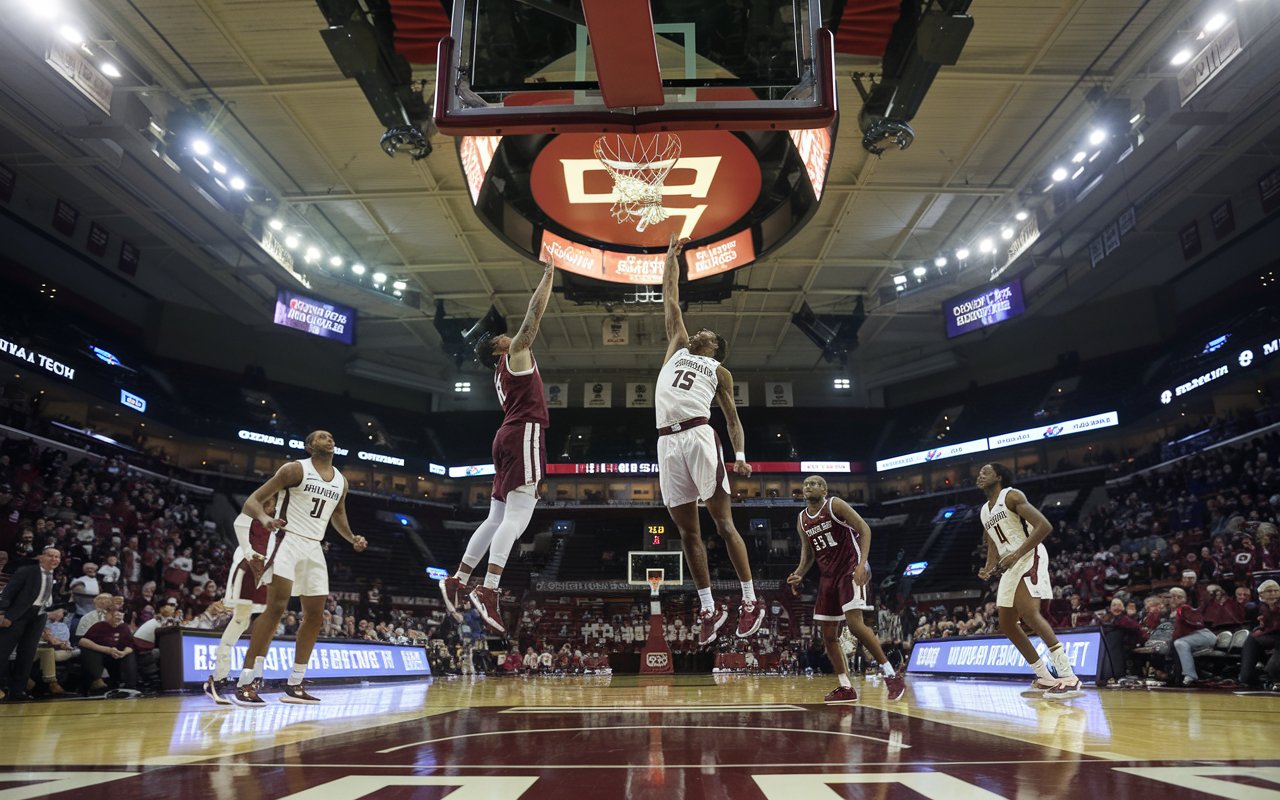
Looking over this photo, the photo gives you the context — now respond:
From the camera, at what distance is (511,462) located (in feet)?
17.6

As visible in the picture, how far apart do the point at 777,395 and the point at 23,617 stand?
28112 mm

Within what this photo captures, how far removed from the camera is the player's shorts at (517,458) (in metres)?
5.34

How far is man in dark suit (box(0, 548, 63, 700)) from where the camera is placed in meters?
7.35

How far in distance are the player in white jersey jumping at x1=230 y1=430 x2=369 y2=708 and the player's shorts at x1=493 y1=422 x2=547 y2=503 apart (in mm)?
1448

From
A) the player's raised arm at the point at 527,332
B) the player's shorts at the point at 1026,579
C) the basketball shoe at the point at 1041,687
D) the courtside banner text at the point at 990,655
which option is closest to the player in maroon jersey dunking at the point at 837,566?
the basketball shoe at the point at 1041,687

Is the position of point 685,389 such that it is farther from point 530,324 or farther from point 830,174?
point 830,174

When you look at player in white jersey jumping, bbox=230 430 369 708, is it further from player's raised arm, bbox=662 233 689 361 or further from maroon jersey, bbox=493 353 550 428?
player's raised arm, bbox=662 233 689 361

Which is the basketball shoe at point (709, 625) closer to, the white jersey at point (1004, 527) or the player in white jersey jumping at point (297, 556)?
the player in white jersey jumping at point (297, 556)

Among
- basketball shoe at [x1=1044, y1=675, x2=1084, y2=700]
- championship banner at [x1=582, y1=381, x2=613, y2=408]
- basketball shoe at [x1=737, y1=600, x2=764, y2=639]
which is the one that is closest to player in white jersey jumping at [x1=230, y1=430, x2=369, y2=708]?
basketball shoe at [x1=737, y1=600, x2=764, y2=639]

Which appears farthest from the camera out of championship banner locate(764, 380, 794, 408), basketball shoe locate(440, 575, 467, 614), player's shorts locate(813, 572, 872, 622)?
championship banner locate(764, 380, 794, 408)

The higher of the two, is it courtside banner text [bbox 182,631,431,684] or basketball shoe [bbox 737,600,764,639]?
basketball shoe [bbox 737,600,764,639]

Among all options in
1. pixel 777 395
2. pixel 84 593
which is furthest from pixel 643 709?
pixel 777 395

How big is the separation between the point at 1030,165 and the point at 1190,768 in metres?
17.9

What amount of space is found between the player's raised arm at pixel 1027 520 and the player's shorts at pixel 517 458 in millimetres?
3979
